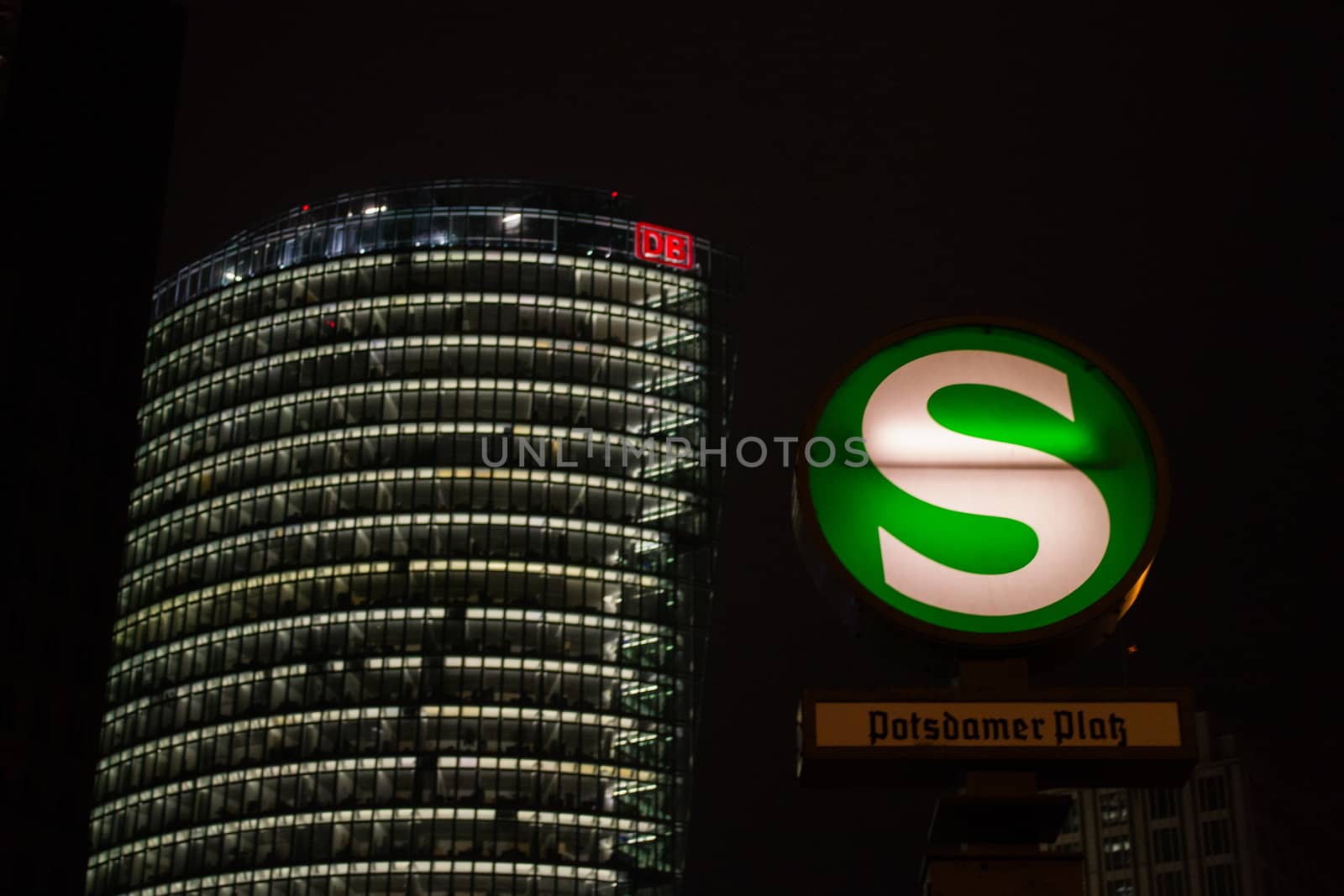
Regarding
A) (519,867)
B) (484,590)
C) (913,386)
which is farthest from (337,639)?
(913,386)

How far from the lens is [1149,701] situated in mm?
10805

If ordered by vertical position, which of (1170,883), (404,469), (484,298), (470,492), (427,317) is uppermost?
(484,298)

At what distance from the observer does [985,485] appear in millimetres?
11367

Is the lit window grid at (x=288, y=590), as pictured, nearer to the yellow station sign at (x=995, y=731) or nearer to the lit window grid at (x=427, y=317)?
the lit window grid at (x=427, y=317)

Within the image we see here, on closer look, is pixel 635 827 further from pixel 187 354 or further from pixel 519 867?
pixel 187 354

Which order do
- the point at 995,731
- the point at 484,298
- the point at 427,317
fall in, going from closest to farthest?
the point at 995,731
the point at 484,298
the point at 427,317

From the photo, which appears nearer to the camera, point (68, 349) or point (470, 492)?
point (68, 349)

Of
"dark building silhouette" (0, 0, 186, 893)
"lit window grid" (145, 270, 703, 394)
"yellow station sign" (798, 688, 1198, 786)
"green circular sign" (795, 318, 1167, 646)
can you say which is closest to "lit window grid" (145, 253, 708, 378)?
"lit window grid" (145, 270, 703, 394)

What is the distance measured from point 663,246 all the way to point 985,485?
527 ft

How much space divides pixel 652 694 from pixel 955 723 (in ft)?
489

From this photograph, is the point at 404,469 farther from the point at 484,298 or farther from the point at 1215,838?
the point at 1215,838

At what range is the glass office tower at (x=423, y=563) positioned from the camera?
153375 millimetres

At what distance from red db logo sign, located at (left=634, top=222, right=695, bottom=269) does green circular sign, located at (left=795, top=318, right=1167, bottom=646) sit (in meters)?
159
